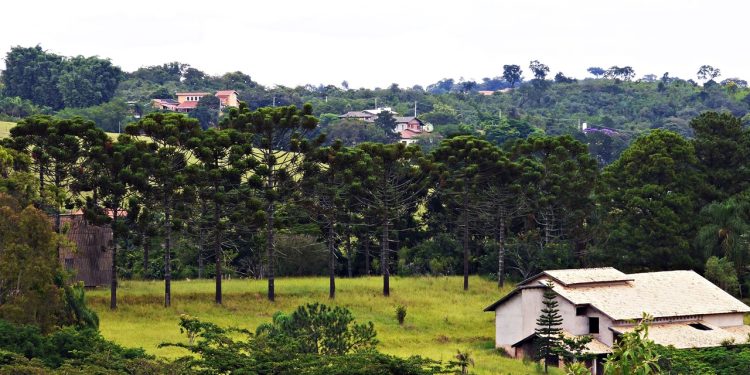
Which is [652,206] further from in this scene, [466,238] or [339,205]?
[339,205]

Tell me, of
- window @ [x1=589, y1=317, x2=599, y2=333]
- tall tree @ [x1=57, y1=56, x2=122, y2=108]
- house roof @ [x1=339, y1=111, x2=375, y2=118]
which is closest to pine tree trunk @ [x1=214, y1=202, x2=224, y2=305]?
window @ [x1=589, y1=317, x2=599, y2=333]

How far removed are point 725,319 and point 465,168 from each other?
16.6 meters

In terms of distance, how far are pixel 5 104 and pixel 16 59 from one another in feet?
52.5

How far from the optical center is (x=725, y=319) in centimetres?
4712

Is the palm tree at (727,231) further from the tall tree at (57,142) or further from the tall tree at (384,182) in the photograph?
the tall tree at (57,142)

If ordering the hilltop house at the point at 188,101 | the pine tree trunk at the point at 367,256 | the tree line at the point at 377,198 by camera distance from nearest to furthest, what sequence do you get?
the tree line at the point at 377,198
the pine tree trunk at the point at 367,256
the hilltop house at the point at 188,101

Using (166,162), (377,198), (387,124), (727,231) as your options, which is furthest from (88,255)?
(387,124)

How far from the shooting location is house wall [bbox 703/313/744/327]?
46.7 m

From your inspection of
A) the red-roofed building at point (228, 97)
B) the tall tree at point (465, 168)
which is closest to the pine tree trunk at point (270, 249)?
the tall tree at point (465, 168)

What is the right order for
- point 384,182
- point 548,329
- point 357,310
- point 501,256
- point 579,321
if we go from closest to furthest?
point 548,329 < point 579,321 < point 357,310 < point 384,182 < point 501,256

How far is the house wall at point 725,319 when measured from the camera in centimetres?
4669

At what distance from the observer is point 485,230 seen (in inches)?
2496

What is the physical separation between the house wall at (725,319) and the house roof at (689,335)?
333 millimetres

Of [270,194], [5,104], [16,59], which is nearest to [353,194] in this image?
[270,194]
